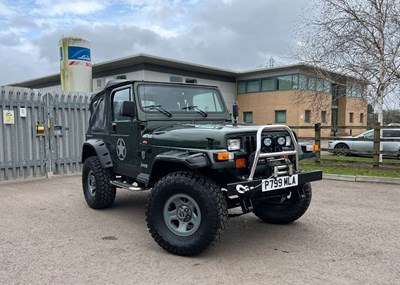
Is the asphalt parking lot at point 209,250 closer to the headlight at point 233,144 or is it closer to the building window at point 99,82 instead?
the headlight at point 233,144

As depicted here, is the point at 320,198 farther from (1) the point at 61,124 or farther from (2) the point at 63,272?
(1) the point at 61,124

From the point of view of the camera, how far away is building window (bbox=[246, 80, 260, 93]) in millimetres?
31862

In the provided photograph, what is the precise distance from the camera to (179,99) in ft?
17.7

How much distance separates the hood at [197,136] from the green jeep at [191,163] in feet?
0.04

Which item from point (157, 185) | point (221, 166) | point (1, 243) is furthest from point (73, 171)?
point (221, 166)

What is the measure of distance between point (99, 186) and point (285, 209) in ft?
9.97

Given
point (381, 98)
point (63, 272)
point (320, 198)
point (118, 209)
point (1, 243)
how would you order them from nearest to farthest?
point (63, 272), point (1, 243), point (118, 209), point (320, 198), point (381, 98)

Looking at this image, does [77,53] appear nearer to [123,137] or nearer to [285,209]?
[123,137]

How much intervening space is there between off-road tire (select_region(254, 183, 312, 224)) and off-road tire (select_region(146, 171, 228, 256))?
1.29m

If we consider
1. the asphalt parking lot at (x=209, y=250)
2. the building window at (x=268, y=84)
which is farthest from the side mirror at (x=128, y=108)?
the building window at (x=268, y=84)

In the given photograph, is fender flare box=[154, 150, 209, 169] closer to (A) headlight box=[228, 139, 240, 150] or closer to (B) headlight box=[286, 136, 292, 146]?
(A) headlight box=[228, 139, 240, 150]

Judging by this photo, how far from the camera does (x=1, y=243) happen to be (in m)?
4.40

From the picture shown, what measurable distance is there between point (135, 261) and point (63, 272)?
2.39 ft

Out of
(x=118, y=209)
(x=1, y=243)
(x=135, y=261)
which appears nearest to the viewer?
(x=135, y=261)
